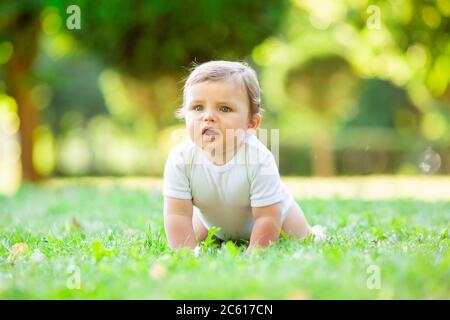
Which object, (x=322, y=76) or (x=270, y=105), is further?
(x=270, y=105)

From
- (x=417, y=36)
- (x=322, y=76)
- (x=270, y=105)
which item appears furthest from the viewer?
(x=270, y=105)

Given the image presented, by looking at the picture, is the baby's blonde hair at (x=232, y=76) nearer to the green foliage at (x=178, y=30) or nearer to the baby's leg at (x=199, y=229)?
the baby's leg at (x=199, y=229)

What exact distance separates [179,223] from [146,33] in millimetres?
8139

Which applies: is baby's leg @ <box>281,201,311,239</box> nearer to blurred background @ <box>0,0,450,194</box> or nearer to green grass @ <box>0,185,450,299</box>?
green grass @ <box>0,185,450,299</box>

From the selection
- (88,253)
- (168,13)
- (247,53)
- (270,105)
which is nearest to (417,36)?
(247,53)

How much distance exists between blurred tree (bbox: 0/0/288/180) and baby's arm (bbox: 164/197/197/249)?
685 centimetres

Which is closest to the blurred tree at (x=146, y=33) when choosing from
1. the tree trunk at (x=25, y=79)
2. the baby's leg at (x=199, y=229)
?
the tree trunk at (x=25, y=79)

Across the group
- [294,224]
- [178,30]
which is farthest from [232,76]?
[178,30]

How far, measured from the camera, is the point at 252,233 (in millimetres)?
3205

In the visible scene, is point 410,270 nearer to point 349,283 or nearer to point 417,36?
point 349,283

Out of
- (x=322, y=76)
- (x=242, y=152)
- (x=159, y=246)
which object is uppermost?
(x=322, y=76)

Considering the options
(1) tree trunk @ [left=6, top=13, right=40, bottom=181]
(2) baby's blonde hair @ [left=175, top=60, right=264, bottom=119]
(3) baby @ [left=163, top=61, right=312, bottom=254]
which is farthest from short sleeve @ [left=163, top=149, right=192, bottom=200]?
(1) tree trunk @ [left=6, top=13, right=40, bottom=181]

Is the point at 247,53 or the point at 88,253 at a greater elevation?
the point at 247,53

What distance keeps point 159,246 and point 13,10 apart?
774 cm
